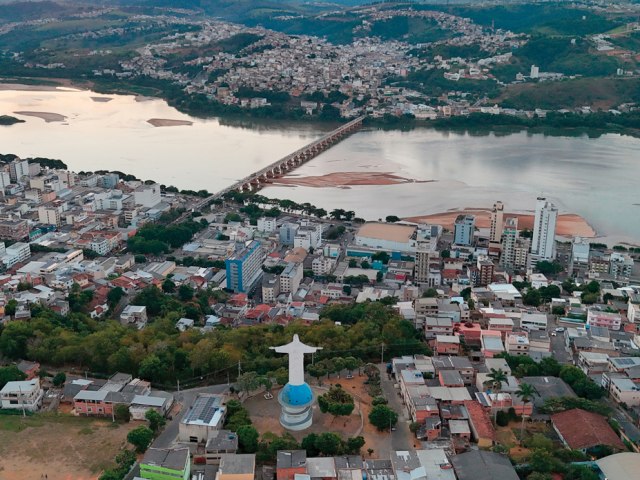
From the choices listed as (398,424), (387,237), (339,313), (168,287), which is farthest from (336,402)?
(387,237)

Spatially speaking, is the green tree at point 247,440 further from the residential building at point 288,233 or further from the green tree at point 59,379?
the residential building at point 288,233

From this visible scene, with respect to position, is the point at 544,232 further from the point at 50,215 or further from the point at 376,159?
the point at 50,215

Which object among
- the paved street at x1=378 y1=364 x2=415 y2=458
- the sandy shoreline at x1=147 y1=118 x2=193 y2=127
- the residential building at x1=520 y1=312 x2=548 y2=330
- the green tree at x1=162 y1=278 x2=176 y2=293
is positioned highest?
the sandy shoreline at x1=147 y1=118 x2=193 y2=127

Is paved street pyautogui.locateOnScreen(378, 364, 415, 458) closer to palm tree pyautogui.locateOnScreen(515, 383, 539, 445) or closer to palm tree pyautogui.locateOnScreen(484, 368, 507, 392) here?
palm tree pyautogui.locateOnScreen(484, 368, 507, 392)

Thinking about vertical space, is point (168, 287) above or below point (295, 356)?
below

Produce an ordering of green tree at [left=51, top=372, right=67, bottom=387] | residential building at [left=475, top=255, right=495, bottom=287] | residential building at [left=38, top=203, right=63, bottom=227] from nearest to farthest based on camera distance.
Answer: green tree at [left=51, top=372, right=67, bottom=387] < residential building at [left=475, top=255, right=495, bottom=287] < residential building at [left=38, top=203, right=63, bottom=227]

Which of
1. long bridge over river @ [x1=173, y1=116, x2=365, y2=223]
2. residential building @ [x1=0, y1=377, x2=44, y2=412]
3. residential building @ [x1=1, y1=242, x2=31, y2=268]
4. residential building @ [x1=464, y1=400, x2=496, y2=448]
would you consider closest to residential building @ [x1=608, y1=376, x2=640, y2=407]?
residential building @ [x1=464, y1=400, x2=496, y2=448]
